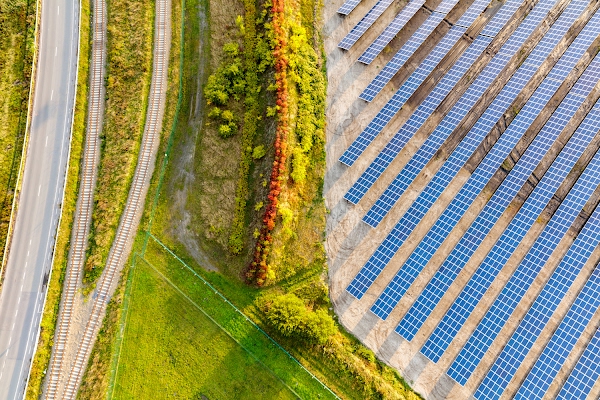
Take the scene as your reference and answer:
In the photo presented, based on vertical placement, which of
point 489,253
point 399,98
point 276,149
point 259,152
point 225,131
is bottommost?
point 489,253

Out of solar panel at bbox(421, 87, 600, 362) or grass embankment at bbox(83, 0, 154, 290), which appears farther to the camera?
grass embankment at bbox(83, 0, 154, 290)

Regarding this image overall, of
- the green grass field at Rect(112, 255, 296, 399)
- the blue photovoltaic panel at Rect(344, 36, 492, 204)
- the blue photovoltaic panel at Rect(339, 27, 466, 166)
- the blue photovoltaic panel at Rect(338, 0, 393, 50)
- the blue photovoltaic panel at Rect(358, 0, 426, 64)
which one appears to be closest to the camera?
the green grass field at Rect(112, 255, 296, 399)

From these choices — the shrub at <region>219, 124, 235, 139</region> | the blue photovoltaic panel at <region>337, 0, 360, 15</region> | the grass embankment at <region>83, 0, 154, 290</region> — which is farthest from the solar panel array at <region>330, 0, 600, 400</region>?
the grass embankment at <region>83, 0, 154, 290</region>

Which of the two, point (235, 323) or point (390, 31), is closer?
point (235, 323)

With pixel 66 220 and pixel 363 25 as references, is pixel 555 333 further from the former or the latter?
pixel 66 220

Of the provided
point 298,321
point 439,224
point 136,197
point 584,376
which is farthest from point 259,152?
point 584,376

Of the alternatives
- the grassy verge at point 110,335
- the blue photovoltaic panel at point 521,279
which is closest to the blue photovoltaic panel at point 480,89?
the blue photovoltaic panel at point 521,279

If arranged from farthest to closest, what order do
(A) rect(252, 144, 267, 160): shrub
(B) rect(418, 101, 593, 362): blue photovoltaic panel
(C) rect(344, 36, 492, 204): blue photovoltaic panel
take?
(A) rect(252, 144, 267, 160): shrub < (C) rect(344, 36, 492, 204): blue photovoltaic panel < (B) rect(418, 101, 593, 362): blue photovoltaic panel

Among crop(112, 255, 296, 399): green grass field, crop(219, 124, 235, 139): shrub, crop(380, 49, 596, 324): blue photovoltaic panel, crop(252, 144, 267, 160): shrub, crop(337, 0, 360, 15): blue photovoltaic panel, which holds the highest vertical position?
crop(337, 0, 360, 15): blue photovoltaic panel

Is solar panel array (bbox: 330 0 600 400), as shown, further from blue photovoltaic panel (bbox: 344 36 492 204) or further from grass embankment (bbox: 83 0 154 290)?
grass embankment (bbox: 83 0 154 290)
